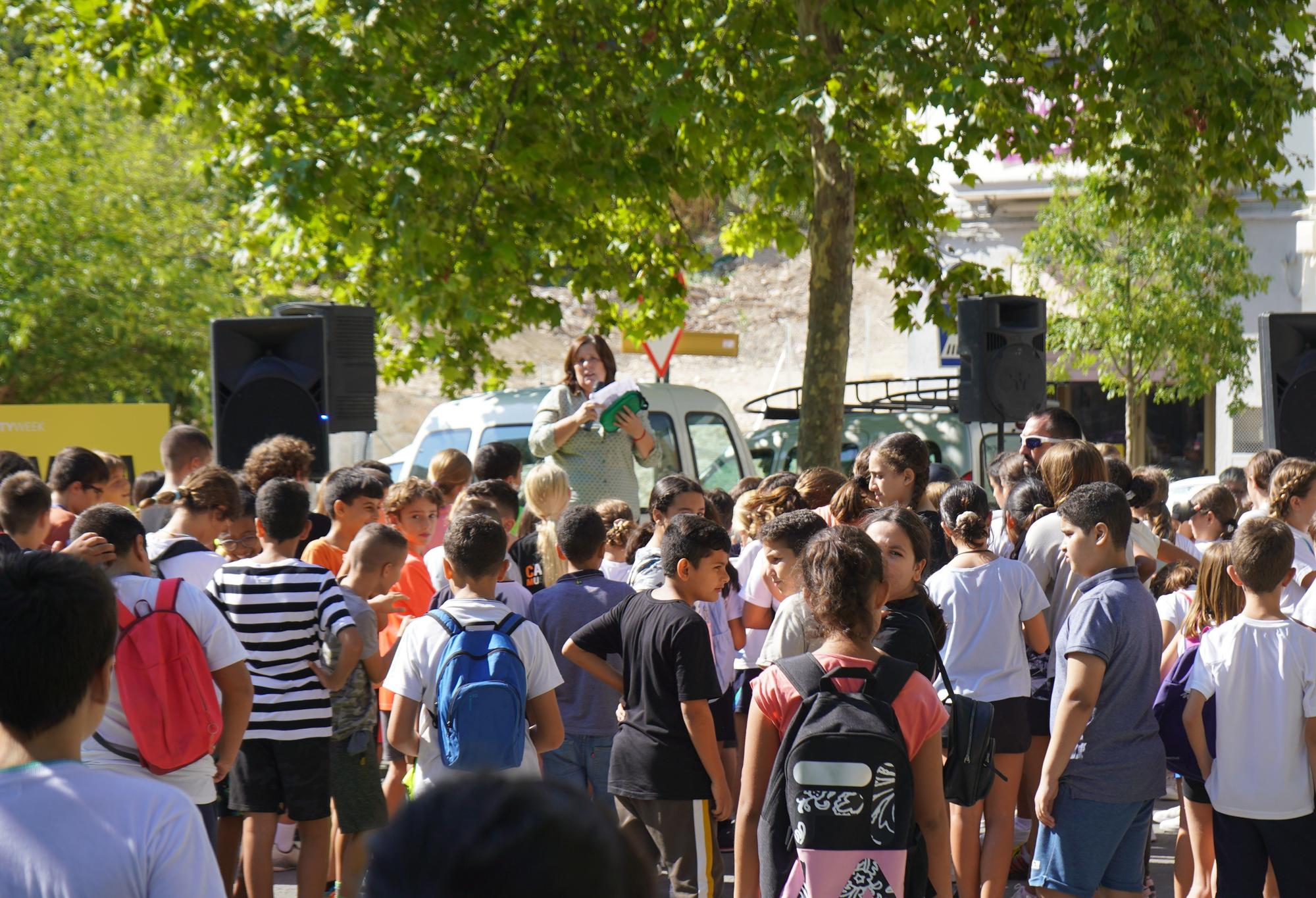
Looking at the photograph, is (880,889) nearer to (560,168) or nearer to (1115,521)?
(1115,521)

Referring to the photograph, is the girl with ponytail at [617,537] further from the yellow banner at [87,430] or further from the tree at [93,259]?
the tree at [93,259]

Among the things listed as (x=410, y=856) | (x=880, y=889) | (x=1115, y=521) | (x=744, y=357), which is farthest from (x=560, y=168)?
(x=744, y=357)

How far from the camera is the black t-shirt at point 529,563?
6582 mm

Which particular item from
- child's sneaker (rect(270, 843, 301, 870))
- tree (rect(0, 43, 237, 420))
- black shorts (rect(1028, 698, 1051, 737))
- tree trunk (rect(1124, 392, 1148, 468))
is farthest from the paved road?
tree (rect(0, 43, 237, 420))

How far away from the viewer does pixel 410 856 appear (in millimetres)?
1179

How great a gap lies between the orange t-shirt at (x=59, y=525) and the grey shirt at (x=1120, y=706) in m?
4.63

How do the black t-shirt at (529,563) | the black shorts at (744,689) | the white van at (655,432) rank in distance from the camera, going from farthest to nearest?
the white van at (655,432), the black t-shirt at (529,563), the black shorts at (744,689)

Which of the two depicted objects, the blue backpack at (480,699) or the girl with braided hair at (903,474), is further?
the girl with braided hair at (903,474)

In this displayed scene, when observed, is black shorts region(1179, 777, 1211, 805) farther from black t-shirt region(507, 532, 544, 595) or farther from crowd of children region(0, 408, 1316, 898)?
black t-shirt region(507, 532, 544, 595)

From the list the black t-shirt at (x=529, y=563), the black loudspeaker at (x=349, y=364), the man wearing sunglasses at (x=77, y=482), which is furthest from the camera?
the black loudspeaker at (x=349, y=364)

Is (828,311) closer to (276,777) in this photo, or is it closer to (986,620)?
(986,620)

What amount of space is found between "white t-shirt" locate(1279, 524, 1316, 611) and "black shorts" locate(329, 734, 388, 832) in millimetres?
3577

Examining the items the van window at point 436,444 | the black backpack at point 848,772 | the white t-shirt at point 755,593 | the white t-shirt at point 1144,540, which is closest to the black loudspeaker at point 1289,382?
the white t-shirt at point 1144,540

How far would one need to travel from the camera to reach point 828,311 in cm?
1201
